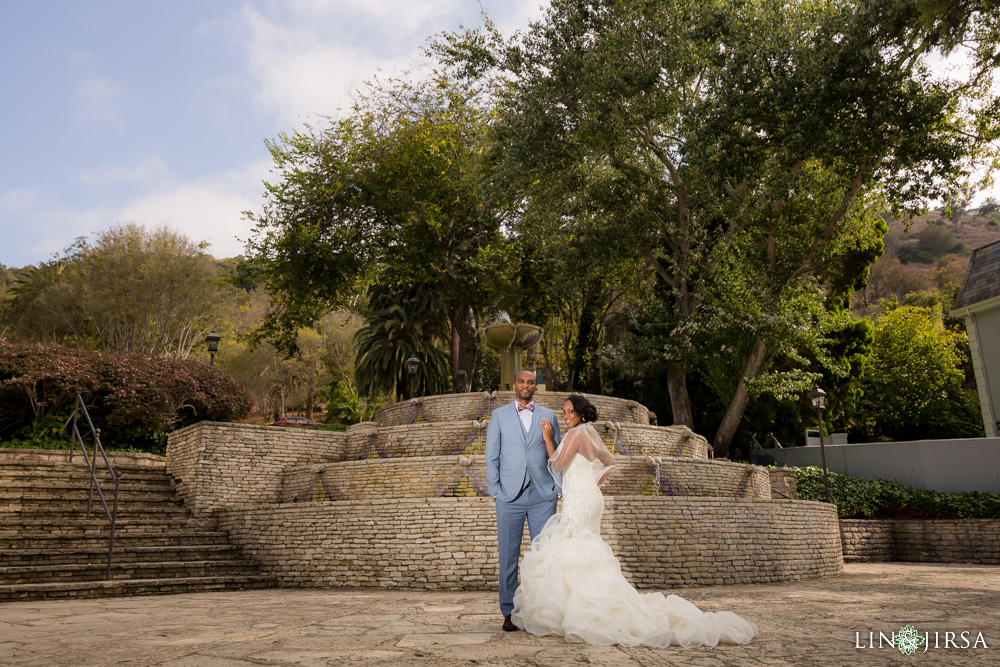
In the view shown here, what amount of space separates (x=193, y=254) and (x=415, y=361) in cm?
1391

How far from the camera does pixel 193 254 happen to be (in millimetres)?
30156

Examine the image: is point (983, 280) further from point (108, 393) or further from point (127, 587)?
point (108, 393)

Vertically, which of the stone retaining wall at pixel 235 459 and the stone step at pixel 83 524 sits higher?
the stone retaining wall at pixel 235 459

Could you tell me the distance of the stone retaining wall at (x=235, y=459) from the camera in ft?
42.4

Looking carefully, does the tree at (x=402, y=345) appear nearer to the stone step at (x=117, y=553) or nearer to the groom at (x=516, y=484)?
the stone step at (x=117, y=553)

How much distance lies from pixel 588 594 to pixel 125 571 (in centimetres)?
731

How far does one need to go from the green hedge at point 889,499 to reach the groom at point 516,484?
15.3m

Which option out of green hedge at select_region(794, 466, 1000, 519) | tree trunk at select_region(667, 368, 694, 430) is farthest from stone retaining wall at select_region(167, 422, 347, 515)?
green hedge at select_region(794, 466, 1000, 519)

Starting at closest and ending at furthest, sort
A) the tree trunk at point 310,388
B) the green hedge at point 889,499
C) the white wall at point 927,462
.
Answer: the green hedge at point 889,499 < the white wall at point 927,462 < the tree trunk at point 310,388

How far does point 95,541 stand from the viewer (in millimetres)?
9992

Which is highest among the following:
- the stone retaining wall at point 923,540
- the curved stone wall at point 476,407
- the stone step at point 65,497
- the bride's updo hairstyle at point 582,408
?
the curved stone wall at point 476,407

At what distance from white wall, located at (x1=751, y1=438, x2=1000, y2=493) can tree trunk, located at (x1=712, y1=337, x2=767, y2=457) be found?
10.5 ft

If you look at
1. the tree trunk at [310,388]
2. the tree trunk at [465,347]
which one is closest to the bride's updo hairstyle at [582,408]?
the tree trunk at [465,347]

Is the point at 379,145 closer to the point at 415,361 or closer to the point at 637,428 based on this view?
the point at 415,361
